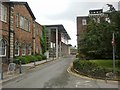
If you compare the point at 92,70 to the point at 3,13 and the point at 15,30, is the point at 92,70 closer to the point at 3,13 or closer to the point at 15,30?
the point at 3,13

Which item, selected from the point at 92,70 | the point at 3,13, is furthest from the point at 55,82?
the point at 3,13

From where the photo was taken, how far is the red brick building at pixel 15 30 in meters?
30.1

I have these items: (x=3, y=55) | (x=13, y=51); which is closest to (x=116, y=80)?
(x=3, y=55)

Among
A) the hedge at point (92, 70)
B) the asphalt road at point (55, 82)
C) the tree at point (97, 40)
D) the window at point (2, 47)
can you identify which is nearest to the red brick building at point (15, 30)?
the window at point (2, 47)

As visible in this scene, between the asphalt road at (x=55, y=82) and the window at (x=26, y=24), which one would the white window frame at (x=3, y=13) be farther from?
the asphalt road at (x=55, y=82)

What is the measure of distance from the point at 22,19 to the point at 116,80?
23858 mm

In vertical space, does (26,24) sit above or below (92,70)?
above

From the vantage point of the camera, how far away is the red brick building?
30.1 metres

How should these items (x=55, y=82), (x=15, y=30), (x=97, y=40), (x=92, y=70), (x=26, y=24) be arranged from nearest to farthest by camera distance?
(x=55, y=82)
(x=92, y=70)
(x=97, y=40)
(x=15, y=30)
(x=26, y=24)

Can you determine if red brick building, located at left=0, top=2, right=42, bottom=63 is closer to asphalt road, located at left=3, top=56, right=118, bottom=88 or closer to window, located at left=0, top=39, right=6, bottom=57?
window, located at left=0, top=39, right=6, bottom=57

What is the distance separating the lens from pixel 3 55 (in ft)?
98.8

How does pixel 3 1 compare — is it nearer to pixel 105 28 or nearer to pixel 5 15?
pixel 5 15

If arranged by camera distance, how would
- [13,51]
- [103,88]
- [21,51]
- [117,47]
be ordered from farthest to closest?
[21,51], [13,51], [117,47], [103,88]

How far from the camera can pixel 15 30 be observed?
34.6 meters
